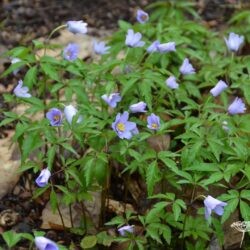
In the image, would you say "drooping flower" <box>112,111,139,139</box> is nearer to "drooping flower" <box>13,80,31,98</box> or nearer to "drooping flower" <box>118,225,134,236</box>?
"drooping flower" <box>118,225,134,236</box>

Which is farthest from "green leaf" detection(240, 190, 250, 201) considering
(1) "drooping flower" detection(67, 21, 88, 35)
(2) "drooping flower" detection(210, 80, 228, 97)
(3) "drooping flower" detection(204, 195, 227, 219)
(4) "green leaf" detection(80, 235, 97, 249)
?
(1) "drooping flower" detection(67, 21, 88, 35)

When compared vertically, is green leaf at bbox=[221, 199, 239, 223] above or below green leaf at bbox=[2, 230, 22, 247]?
below

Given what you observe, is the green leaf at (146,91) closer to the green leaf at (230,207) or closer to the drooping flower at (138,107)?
the drooping flower at (138,107)

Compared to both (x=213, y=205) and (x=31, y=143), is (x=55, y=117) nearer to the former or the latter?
(x=31, y=143)

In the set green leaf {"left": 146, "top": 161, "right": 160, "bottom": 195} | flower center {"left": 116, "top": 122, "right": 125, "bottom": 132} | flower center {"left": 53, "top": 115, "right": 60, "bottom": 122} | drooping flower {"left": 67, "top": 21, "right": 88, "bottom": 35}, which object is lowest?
green leaf {"left": 146, "top": 161, "right": 160, "bottom": 195}

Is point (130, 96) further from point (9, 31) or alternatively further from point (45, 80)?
point (9, 31)

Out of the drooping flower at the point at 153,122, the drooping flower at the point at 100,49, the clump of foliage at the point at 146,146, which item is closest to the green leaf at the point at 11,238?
the clump of foliage at the point at 146,146

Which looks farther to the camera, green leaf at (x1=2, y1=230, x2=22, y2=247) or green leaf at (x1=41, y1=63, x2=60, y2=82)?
green leaf at (x1=41, y1=63, x2=60, y2=82)
